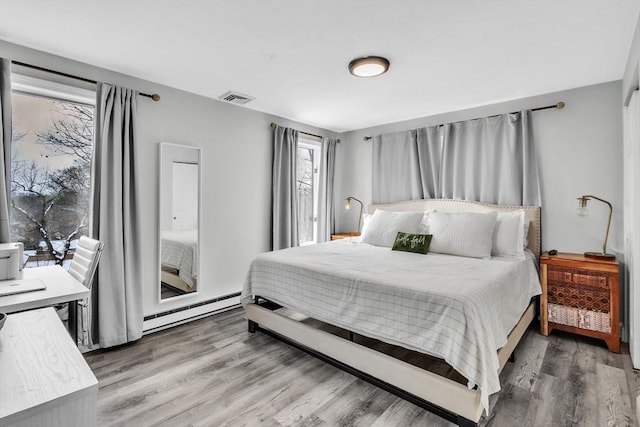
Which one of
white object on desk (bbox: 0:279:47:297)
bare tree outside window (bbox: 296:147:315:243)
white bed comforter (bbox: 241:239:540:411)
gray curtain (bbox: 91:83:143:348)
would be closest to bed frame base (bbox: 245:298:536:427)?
white bed comforter (bbox: 241:239:540:411)

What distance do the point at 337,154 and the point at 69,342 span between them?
4.50 m

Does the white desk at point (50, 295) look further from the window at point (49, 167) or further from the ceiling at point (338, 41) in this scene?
the ceiling at point (338, 41)

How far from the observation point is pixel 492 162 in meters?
3.65

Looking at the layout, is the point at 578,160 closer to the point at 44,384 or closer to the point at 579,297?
the point at 579,297

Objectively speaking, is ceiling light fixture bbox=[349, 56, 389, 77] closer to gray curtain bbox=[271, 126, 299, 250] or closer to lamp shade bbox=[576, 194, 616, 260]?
gray curtain bbox=[271, 126, 299, 250]

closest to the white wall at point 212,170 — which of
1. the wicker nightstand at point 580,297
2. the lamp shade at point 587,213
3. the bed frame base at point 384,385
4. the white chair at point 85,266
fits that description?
the white chair at point 85,266

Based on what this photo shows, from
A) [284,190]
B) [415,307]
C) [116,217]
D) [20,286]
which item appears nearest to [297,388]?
[415,307]

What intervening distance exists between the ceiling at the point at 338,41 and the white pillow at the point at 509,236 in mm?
1329

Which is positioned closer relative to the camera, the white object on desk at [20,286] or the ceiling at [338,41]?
the white object on desk at [20,286]

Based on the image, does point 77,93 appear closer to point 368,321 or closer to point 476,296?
point 368,321

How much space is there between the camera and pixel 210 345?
110 inches

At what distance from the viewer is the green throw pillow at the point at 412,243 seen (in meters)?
3.23

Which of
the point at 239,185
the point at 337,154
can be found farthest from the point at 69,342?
the point at 337,154

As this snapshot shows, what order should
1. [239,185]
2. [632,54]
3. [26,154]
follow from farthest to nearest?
[239,185] < [26,154] < [632,54]
